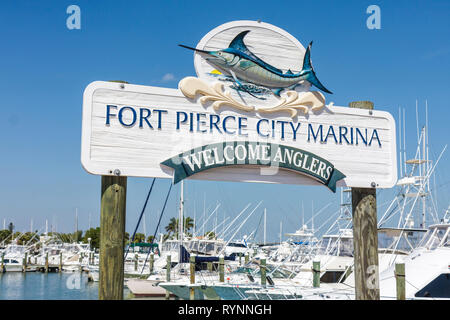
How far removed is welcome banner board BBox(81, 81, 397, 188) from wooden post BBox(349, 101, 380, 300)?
23 cm

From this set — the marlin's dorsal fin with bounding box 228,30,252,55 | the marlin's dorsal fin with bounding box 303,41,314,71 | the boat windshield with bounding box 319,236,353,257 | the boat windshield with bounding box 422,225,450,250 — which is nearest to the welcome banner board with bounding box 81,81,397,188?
the marlin's dorsal fin with bounding box 303,41,314,71

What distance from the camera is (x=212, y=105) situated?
593cm

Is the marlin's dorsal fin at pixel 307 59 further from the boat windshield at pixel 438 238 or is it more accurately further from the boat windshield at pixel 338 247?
the boat windshield at pixel 338 247

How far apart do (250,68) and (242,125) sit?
76 centimetres

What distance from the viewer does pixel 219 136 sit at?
5918 millimetres

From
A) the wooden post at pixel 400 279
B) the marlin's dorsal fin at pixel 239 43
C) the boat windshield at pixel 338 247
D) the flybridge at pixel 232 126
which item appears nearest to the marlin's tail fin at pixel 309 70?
the flybridge at pixel 232 126

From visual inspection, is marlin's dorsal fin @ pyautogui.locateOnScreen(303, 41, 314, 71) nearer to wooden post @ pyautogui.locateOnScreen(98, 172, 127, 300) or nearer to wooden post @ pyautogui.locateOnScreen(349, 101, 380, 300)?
wooden post @ pyautogui.locateOnScreen(349, 101, 380, 300)

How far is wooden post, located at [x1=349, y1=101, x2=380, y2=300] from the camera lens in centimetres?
602

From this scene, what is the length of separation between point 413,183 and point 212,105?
1840 cm

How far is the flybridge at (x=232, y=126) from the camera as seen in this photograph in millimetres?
5586

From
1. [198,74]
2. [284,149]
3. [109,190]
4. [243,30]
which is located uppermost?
[243,30]
